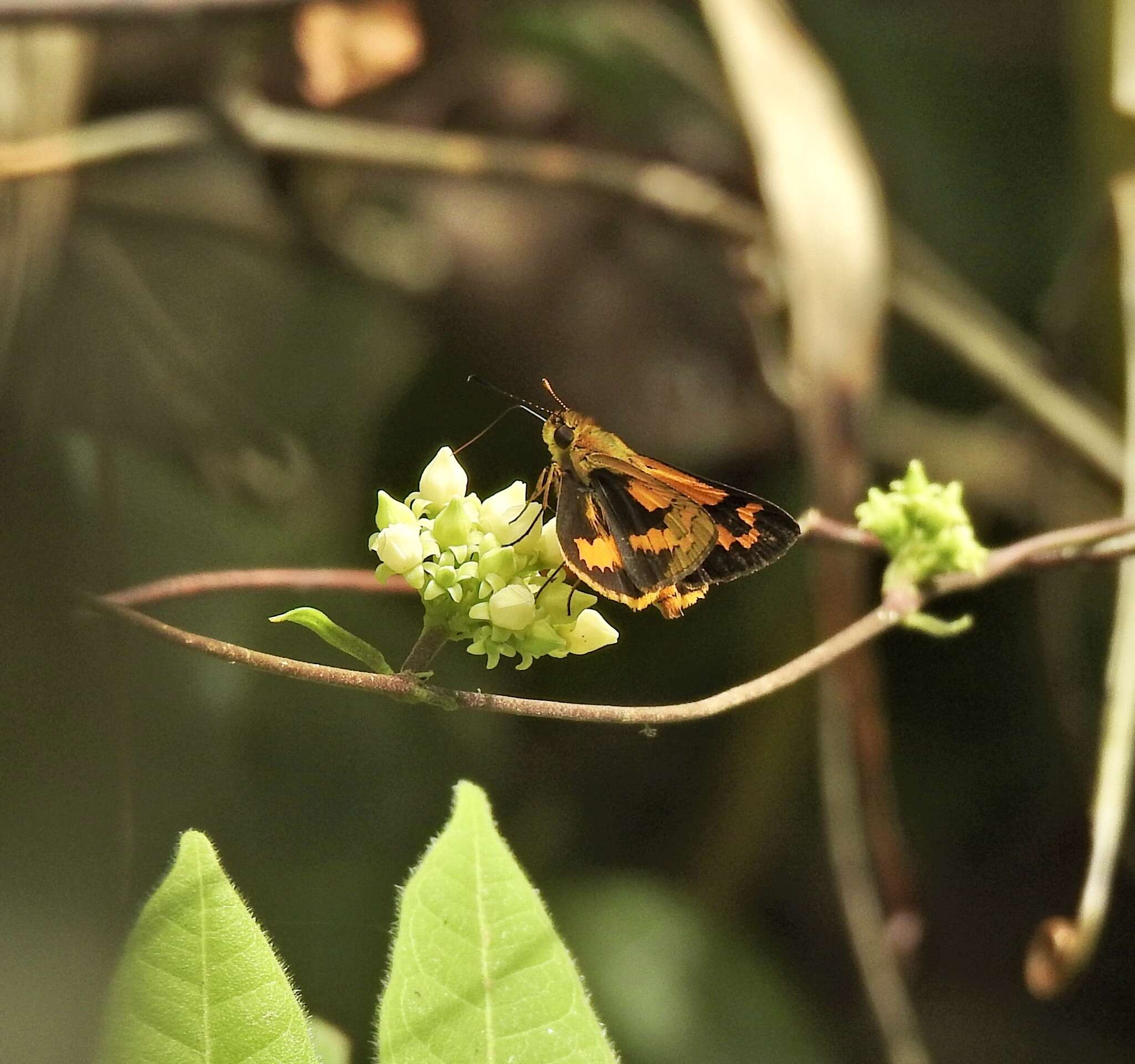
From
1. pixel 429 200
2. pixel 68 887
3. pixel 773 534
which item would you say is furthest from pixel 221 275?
pixel 773 534

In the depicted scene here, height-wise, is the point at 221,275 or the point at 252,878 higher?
the point at 221,275

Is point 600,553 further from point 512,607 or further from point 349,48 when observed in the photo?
point 349,48

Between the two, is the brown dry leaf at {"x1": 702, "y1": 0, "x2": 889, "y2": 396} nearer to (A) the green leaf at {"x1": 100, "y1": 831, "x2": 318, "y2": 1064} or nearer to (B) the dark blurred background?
(B) the dark blurred background

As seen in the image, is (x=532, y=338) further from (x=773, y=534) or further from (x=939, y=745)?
(x=773, y=534)

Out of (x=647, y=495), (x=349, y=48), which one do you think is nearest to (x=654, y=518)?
(x=647, y=495)

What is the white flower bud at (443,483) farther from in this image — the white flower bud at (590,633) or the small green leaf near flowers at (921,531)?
the small green leaf near flowers at (921,531)

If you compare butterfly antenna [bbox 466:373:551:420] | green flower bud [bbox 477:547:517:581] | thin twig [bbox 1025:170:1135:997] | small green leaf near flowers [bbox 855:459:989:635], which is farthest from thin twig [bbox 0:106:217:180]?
thin twig [bbox 1025:170:1135:997]
